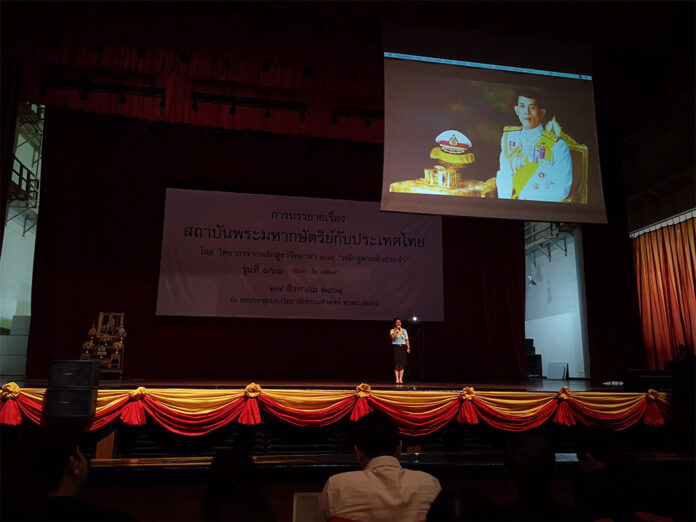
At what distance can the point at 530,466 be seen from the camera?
54.5 inches

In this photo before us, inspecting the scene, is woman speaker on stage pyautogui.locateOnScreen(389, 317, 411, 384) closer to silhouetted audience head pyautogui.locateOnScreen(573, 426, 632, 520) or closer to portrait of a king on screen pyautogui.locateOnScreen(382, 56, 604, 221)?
portrait of a king on screen pyautogui.locateOnScreen(382, 56, 604, 221)

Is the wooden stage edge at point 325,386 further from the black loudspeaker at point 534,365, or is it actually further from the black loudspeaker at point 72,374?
the black loudspeaker at point 534,365

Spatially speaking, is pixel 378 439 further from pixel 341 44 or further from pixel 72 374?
pixel 341 44

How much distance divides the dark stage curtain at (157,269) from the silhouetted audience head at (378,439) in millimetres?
5455

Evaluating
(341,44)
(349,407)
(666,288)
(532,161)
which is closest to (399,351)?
(349,407)

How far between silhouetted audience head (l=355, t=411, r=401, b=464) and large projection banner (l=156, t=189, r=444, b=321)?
578cm

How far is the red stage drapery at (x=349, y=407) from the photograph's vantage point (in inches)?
154

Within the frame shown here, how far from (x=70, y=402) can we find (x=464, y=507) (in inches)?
136

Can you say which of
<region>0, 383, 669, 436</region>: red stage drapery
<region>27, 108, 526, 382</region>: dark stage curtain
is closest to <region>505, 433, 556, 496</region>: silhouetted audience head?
<region>0, 383, 669, 436</region>: red stage drapery

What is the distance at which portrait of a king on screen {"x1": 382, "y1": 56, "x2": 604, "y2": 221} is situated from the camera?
4.20 m

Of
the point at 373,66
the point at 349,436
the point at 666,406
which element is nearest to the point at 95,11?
the point at 373,66

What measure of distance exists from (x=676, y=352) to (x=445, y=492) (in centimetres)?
847

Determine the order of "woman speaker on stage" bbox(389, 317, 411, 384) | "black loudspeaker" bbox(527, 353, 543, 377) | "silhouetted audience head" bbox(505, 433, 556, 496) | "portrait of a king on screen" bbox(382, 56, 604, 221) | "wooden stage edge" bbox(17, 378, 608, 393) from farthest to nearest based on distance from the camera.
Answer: "black loudspeaker" bbox(527, 353, 543, 377) < "woman speaker on stage" bbox(389, 317, 411, 384) < "wooden stage edge" bbox(17, 378, 608, 393) < "portrait of a king on screen" bbox(382, 56, 604, 221) < "silhouetted audience head" bbox(505, 433, 556, 496)

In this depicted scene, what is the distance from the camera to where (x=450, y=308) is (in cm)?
839
